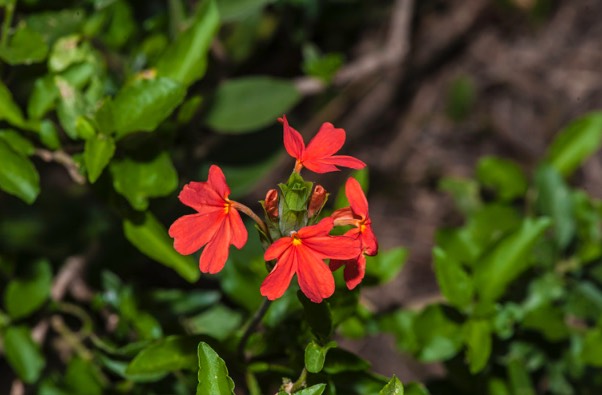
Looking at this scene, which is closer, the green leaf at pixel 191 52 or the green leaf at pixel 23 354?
the green leaf at pixel 191 52

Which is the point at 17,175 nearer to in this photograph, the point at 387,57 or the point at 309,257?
the point at 309,257

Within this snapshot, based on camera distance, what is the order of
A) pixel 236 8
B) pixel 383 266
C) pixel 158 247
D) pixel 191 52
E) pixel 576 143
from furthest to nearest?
pixel 576 143 < pixel 236 8 < pixel 383 266 < pixel 191 52 < pixel 158 247

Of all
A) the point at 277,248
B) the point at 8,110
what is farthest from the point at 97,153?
the point at 277,248

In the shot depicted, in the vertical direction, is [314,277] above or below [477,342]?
above

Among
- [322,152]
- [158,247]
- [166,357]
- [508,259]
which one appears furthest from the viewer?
[508,259]

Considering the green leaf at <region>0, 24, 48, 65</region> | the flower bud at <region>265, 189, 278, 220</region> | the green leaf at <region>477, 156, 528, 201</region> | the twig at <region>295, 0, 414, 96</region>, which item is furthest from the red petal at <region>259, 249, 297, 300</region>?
the twig at <region>295, 0, 414, 96</region>

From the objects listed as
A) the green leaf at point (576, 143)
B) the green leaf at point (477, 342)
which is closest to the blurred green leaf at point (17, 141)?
the green leaf at point (477, 342)

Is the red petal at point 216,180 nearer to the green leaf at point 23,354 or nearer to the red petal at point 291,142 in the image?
the red petal at point 291,142
